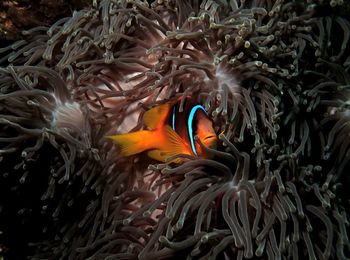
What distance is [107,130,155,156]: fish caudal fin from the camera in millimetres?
1852

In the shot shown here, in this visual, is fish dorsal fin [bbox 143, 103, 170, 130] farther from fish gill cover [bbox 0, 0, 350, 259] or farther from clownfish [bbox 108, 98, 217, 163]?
fish gill cover [bbox 0, 0, 350, 259]

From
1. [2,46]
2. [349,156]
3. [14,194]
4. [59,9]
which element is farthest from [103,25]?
[349,156]

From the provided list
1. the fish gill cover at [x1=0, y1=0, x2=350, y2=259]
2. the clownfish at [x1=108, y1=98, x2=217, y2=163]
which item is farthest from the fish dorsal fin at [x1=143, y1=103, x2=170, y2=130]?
the fish gill cover at [x1=0, y1=0, x2=350, y2=259]

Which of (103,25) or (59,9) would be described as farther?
(59,9)

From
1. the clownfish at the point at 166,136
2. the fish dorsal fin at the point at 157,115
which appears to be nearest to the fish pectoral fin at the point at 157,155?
the clownfish at the point at 166,136

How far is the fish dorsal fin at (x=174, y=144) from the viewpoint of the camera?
180cm

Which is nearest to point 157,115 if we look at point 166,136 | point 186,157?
point 166,136

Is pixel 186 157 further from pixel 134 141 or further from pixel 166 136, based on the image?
pixel 134 141

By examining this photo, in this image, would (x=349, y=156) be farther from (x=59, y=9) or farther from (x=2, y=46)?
(x=2, y=46)

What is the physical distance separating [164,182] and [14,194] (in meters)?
0.82

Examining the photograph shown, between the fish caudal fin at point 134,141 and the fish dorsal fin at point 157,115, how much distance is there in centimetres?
5

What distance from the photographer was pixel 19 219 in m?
2.26

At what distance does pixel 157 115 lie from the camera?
184 centimetres

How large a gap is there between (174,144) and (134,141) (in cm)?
18
